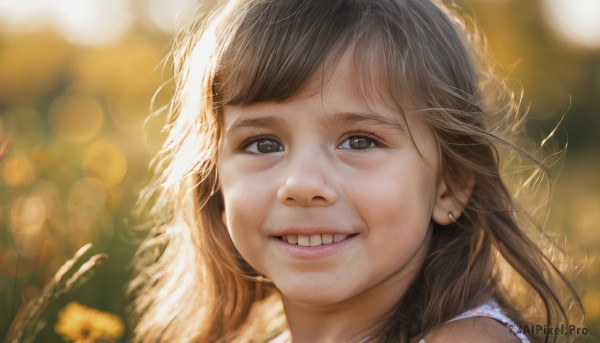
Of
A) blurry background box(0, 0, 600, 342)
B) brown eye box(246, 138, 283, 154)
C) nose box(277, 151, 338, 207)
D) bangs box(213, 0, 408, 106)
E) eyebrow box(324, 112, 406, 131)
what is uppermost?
bangs box(213, 0, 408, 106)

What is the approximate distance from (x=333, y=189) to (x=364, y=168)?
9 centimetres

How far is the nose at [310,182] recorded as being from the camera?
5.99ft

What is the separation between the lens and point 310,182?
5.98ft

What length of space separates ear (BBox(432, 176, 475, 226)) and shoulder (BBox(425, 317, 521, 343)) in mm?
267

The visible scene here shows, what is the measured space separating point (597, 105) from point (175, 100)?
12.7m

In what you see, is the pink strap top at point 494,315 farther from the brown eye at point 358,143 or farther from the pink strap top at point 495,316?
the brown eye at point 358,143

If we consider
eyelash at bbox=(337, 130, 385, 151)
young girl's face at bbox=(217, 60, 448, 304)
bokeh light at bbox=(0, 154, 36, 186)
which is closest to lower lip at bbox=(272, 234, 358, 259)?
young girl's face at bbox=(217, 60, 448, 304)

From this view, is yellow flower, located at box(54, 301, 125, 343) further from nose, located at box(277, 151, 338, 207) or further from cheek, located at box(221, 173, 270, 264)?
nose, located at box(277, 151, 338, 207)

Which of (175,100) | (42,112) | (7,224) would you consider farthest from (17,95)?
(175,100)

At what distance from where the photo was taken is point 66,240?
3.35 meters

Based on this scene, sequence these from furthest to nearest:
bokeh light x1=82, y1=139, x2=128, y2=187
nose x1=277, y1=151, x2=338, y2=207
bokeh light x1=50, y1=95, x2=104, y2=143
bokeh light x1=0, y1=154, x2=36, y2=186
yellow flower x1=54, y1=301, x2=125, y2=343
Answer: bokeh light x1=50, y1=95, x2=104, y2=143
bokeh light x1=82, y1=139, x2=128, y2=187
bokeh light x1=0, y1=154, x2=36, y2=186
yellow flower x1=54, y1=301, x2=125, y2=343
nose x1=277, y1=151, x2=338, y2=207

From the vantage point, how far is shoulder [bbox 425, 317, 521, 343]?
1.85 metres

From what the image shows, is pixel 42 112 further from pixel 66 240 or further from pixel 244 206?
pixel 244 206

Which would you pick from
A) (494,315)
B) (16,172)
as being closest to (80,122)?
(16,172)
